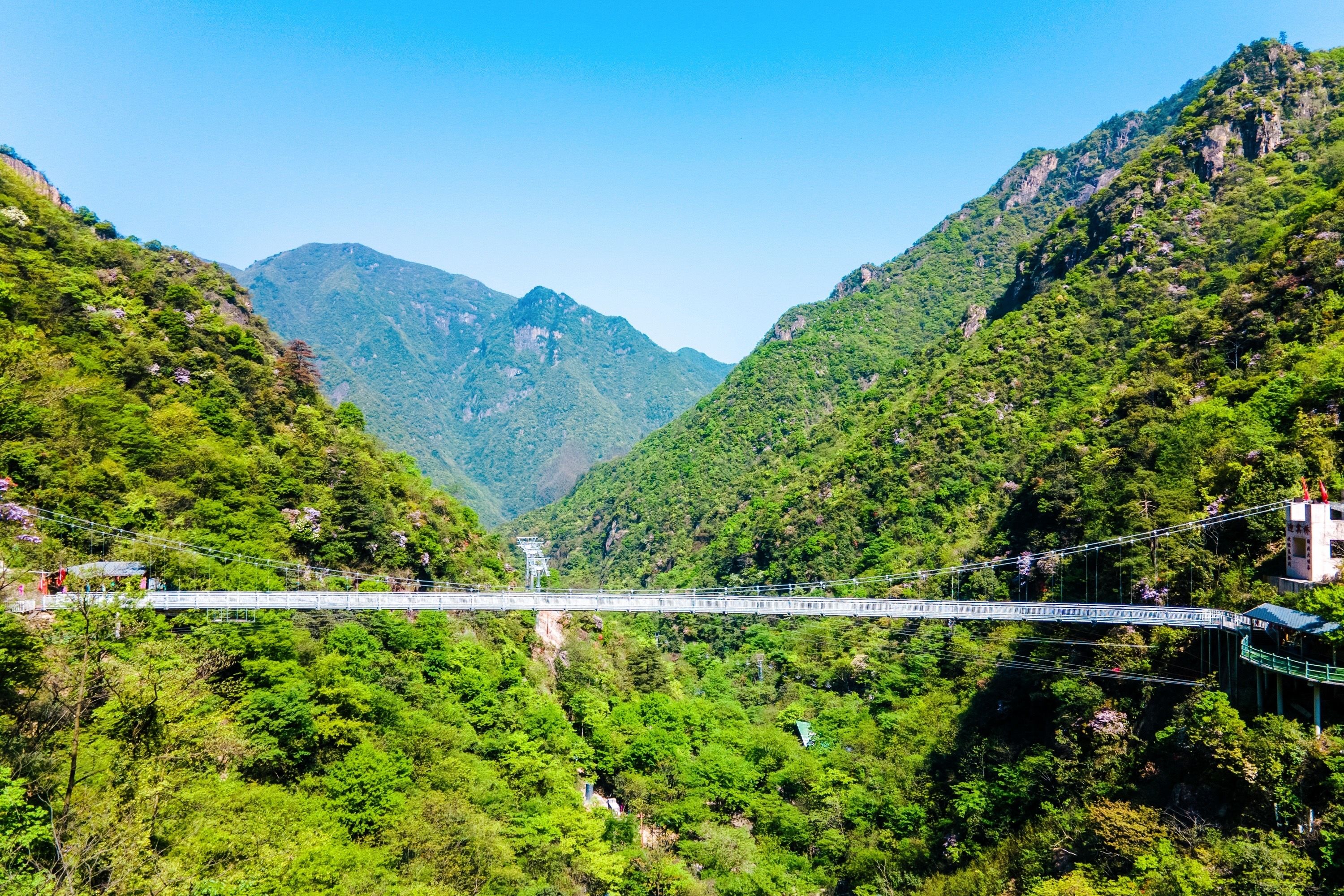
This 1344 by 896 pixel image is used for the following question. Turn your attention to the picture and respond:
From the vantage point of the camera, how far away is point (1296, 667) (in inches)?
619

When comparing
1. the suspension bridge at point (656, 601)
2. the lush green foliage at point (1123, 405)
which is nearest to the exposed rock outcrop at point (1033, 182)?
the lush green foliage at point (1123, 405)

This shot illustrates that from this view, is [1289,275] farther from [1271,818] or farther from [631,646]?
[631,646]

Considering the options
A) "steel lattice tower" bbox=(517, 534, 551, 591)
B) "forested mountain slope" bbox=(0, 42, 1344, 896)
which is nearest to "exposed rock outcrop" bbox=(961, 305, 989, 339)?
"forested mountain slope" bbox=(0, 42, 1344, 896)

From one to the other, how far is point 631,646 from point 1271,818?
32.3 meters

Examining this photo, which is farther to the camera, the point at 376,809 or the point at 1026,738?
the point at 1026,738

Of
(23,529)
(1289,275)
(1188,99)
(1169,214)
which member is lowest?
(23,529)

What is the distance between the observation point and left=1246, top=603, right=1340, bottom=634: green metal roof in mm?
15477

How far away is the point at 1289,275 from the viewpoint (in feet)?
96.2

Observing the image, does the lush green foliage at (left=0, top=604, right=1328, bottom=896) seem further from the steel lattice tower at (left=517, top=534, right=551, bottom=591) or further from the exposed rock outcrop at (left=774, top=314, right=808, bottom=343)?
the exposed rock outcrop at (left=774, top=314, right=808, bottom=343)

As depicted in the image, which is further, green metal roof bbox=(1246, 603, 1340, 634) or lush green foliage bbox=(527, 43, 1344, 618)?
lush green foliage bbox=(527, 43, 1344, 618)

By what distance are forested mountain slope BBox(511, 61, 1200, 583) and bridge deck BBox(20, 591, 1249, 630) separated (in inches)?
1547

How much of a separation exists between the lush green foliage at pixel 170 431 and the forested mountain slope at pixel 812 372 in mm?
36317

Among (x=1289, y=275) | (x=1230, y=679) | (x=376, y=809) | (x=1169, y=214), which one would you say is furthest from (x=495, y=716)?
(x=1169, y=214)

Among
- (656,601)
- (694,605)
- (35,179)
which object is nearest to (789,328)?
(35,179)
